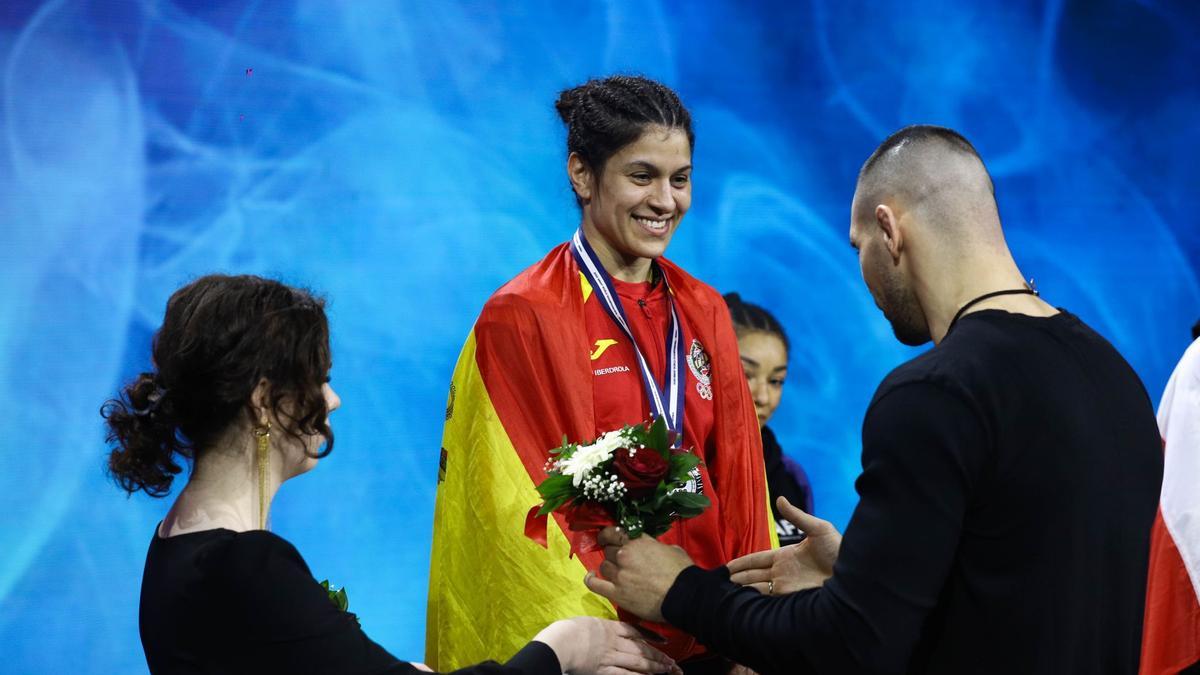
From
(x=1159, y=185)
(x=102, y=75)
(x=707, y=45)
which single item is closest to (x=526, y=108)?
(x=707, y=45)

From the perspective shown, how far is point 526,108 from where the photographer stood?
15.6 ft

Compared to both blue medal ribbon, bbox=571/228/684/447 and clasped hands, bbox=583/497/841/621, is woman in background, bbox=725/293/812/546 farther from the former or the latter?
clasped hands, bbox=583/497/841/621

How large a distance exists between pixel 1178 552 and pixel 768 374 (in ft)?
5.44

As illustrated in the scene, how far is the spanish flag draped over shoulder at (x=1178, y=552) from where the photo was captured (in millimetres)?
2953

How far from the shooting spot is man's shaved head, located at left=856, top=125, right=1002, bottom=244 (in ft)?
6.82

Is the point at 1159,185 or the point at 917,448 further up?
the point at 1159,185

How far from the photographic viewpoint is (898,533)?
180 cm

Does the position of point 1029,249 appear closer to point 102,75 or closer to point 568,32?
point 568,32

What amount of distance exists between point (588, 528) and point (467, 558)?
54 cm

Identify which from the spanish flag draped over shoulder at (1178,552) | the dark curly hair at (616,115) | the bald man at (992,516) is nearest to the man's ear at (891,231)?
the bald man at (992,516)

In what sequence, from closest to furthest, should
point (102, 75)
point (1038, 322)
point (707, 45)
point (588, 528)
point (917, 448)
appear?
point (917, 448)
point (1038, 322)
point (588, 528)
point (102, 75)
point (707, 45)

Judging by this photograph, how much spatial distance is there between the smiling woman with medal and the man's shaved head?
27.3 inches

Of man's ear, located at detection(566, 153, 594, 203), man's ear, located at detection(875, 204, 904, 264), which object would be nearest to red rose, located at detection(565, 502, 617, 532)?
man's ear, located at detection(875, 204, 904, 264)

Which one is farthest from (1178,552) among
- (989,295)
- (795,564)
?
(989,295)
